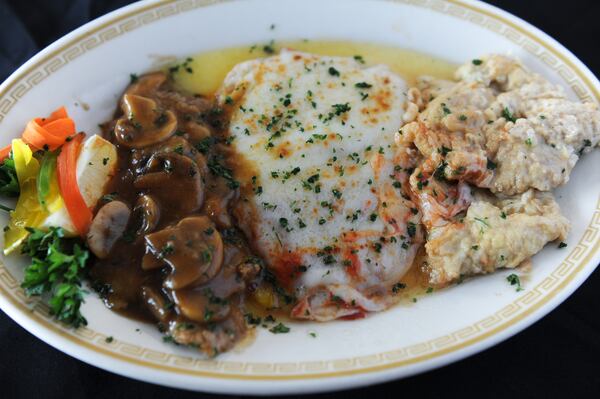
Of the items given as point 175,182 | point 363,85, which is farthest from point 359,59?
point 175,182

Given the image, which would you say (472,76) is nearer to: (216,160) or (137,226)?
(216,160)

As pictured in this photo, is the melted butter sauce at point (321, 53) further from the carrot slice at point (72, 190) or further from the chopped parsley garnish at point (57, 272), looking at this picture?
the chopped parsley garnish at point (57, 272)

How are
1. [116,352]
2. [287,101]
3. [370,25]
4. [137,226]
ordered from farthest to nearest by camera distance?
[370,25]
[287,101]
[137,226]
[116,352]

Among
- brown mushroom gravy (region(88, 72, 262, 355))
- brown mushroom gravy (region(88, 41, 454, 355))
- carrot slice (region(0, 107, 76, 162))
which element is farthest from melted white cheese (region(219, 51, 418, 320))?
carrot slice (region(0, 107, 76, 162))

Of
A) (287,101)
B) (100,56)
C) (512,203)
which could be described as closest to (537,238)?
(512,203)

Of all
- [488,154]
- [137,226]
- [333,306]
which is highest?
[137,226]

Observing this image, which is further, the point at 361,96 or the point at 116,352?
the point at 361,96


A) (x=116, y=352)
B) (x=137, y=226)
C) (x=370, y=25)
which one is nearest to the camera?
(x=116, y=352)
